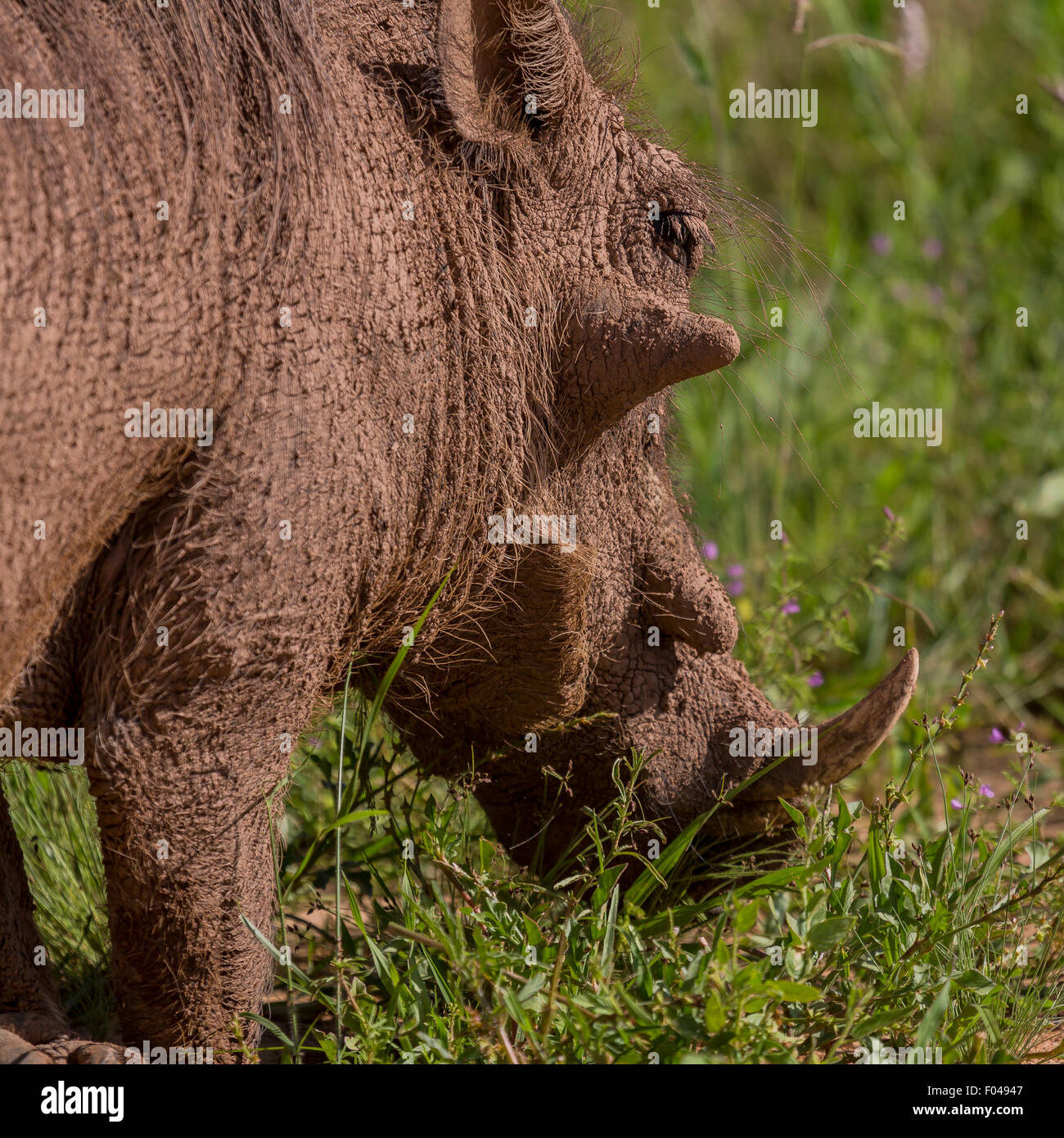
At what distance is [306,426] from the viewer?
1729 millimetres

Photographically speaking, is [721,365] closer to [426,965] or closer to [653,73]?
[426,965]

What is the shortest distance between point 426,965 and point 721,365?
1.00 metres

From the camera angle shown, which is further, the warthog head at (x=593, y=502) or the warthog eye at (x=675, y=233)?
the warthog eye at (x=675, y=233)

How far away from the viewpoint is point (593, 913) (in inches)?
81.9

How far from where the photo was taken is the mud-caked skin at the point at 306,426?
5.37 feet

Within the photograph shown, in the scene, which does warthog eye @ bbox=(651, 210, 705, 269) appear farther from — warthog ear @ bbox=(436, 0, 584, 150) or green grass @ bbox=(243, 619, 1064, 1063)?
green grass @ bbox=(243, 619, 1064, 1063)

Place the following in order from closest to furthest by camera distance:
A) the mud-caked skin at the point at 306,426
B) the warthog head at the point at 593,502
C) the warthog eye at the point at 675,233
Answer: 1. the mud-caked skin at the point at 306,426
2. the warthog head at the point at 593,502
3. the warthog eye at the point at 675,233

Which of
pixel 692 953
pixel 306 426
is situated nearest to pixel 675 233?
pixel 306 426

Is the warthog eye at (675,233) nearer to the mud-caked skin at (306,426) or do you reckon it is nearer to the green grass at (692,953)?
the mud-caked skin at (306,426)

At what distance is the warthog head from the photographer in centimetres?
197

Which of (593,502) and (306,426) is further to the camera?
(593,502)

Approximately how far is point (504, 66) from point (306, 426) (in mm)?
A: 635

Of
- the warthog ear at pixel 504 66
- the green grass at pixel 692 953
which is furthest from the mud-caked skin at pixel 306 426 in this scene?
the green grass at pixel 692 953

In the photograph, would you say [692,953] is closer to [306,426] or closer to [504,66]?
[306,426]
